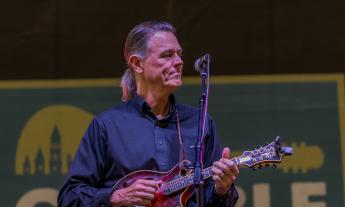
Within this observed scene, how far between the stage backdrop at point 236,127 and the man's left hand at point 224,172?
6.96 feet

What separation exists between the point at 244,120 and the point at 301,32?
709 mm

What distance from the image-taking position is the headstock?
11.2 feet

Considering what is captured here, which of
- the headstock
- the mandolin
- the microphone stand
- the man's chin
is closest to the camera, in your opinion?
the microphone stand

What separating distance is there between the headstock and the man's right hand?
0.39 meters

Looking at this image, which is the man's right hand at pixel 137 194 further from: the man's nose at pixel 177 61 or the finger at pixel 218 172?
the man's nose at pixel 177 61

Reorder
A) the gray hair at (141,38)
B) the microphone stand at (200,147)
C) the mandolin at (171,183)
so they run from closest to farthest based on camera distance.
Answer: the microphone stand at (200,147) → the mandolin at (171,183) → the gray hair at (141,38)

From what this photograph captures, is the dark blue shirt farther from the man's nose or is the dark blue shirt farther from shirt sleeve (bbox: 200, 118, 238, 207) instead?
the man's nose

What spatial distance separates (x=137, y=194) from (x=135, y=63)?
2.18 feet

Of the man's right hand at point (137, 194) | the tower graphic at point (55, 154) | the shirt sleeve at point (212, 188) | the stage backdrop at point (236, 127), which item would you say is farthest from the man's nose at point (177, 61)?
the tower graphic at point (55, 154)

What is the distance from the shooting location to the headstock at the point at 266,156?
3.41m

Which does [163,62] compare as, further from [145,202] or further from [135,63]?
[145,202]

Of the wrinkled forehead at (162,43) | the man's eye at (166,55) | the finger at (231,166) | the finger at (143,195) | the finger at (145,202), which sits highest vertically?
the wrinkled forehead at (162,43)

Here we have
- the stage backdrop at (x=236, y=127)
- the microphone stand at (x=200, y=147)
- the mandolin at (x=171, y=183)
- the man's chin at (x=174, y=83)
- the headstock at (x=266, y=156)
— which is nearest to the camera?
the microphone stand at (x=200, y=147)

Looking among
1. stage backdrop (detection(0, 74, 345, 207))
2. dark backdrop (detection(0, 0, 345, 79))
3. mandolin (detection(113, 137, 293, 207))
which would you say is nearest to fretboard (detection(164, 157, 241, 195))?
mandolin (detection(113, 137, 293, 207))
